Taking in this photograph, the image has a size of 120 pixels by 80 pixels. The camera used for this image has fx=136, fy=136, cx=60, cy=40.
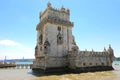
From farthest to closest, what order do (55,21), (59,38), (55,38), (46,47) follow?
(59,38) → (55,21) → (55,38) → (46,47)

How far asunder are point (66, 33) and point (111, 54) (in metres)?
13.6

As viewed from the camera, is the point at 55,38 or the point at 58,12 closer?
the point at 55,38

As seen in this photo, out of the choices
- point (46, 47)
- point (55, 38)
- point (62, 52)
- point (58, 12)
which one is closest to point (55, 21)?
point (58, 12)

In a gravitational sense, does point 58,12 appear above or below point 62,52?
above

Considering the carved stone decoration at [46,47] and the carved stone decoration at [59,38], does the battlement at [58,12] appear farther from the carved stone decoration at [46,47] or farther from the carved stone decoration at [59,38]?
the carved stone decoration at [46,47]

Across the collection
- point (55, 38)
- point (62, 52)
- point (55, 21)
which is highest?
point (55, 21)

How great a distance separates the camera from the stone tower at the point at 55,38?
31.0 metres

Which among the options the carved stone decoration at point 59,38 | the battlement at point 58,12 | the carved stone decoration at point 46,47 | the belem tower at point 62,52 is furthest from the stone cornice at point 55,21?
the carved stone decoration at point 46,47

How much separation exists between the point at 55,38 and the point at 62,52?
385 cm

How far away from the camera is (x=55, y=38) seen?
33031 mm

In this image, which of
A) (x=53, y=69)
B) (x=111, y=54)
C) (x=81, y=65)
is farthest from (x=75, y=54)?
(x=111, y=54)

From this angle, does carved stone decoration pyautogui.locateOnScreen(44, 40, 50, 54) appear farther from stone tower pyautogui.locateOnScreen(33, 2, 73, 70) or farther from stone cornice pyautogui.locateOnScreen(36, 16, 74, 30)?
stone cornice pyautogui.locateOnScreen(36, 16, 74, 30)

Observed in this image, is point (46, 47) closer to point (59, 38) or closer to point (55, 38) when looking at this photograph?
point (55, 38)

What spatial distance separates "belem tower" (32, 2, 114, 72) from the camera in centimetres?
3064
